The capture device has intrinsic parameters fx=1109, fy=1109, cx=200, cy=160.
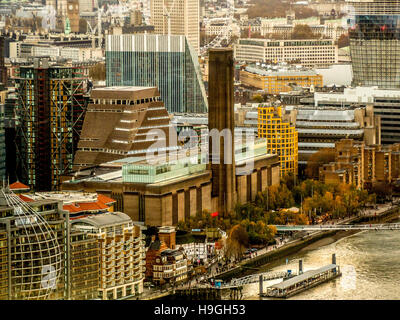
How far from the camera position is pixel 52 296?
39.3 ft

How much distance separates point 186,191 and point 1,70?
18.0m

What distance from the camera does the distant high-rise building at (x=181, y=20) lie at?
38688 millimetres

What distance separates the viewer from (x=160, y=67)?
1148 inches

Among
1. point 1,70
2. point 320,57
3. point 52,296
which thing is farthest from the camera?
point 320,57

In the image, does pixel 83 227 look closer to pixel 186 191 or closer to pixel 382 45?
pixel 186 191

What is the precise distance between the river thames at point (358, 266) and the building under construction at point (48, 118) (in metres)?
6.96

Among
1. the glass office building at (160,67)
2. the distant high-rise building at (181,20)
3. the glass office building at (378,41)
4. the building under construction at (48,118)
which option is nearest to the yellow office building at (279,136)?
the building under construction at (48,118)

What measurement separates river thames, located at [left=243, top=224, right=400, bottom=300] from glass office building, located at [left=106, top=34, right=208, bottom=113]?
1074 centimetres

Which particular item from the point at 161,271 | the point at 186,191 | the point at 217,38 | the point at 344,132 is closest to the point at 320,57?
the point at 217,38

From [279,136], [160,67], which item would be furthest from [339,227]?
[160,67]

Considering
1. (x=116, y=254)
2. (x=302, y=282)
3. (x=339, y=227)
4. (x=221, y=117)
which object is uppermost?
(x=221, y=117)

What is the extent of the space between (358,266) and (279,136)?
319 inches

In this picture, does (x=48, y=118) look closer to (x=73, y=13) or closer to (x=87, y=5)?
(x=87, y=5)

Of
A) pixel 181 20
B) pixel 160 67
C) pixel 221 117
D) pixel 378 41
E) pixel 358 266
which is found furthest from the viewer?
pixel 181 20
